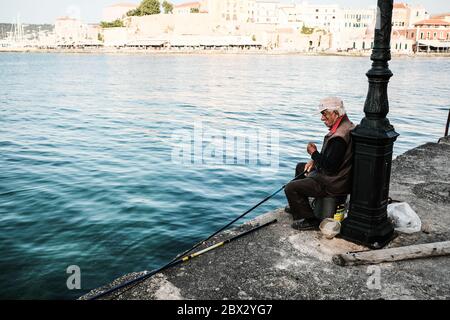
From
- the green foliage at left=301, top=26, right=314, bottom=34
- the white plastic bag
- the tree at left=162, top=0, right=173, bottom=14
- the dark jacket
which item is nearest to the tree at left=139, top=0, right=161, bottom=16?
the tree at left=162, top=0, right=173, bottom=14

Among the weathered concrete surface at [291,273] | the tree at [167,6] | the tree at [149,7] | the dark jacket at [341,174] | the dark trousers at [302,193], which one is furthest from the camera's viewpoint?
the tree at [167,6]

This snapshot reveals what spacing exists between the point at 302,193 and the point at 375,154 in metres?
0.99

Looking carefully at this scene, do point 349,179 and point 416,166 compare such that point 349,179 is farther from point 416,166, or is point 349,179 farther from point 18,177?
point 18,177

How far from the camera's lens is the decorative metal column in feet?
15.4

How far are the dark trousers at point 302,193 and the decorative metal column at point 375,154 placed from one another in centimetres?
42

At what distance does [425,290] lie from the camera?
4.08 m

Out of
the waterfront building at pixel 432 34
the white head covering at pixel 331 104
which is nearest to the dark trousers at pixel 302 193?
the white head covering at pixel 331 104

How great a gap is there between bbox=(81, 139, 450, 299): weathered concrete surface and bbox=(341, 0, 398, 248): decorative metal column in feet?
0.80

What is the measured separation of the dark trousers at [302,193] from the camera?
17.0 ft

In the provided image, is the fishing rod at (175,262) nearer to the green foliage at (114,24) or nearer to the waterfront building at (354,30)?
the waterfront building at (354,30)
